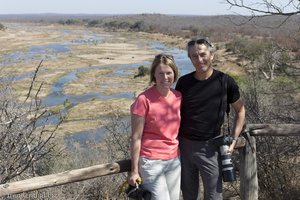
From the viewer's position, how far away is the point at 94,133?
18.2 m

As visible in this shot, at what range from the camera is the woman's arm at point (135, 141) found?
9.87 ft

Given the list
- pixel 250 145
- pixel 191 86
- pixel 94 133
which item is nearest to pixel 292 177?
pixel 250 145

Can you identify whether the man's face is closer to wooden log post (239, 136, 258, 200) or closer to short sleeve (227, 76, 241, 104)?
short sleeve (227, 76, 241, 104)

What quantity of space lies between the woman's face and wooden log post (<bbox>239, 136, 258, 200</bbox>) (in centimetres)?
109

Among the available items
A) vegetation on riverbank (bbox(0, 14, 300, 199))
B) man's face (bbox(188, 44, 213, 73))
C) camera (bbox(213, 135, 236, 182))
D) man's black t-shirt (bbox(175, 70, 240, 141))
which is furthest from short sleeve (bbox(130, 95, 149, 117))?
vegetation on riverbank (bbox(0, 14, 300, 199))

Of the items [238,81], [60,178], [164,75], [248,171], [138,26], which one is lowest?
[138,26]

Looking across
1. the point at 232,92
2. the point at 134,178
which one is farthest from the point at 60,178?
the point at 232,92

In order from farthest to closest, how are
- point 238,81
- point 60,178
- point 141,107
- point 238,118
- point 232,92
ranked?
point 238,81
point 238,118
point 232,92
point 60,178
point 141,107

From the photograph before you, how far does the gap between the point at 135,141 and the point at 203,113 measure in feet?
1.82

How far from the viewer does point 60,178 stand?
3113 mm

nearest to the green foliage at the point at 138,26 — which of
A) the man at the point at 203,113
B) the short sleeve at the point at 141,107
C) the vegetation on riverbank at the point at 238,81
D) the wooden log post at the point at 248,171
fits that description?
the vegetation on riverbank at the point at 238,81

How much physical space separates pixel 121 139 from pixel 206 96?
554 centimetres

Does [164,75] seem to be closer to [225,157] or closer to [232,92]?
[232,92]

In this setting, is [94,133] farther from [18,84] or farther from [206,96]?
[206,96]
